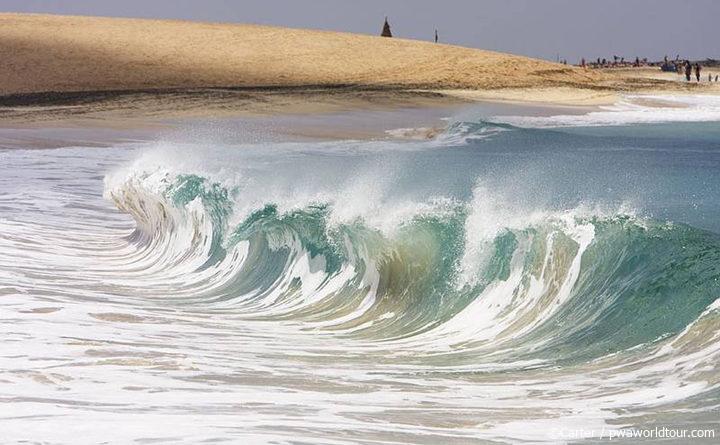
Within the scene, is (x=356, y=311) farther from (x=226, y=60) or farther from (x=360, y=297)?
(x=226, y=60)

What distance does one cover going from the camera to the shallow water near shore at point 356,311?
7242mm

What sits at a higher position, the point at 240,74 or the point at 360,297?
the point at 240,74

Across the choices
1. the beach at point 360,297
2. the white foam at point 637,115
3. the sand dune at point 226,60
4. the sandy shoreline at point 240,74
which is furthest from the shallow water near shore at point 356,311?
the sand dune at point 226,60

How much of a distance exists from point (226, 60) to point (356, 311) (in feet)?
179

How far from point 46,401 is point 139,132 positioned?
3300 cm

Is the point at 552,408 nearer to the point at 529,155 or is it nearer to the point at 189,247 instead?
the point at 189,247

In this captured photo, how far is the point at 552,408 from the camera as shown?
743 cm

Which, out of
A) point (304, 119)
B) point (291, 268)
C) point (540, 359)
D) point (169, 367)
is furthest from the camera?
point (304, 119)

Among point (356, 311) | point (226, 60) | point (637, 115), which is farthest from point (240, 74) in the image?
point (356, 311)

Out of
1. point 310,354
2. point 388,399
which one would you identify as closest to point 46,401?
point 388,399

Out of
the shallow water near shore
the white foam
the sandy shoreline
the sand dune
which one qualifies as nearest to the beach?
the shallow water near shore

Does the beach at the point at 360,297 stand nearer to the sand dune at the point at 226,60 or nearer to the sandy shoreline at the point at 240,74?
the sandy shoreline at the point at 240,74

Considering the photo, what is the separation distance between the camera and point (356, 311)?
12250 millimetres

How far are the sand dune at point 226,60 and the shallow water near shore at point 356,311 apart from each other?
120 feet
